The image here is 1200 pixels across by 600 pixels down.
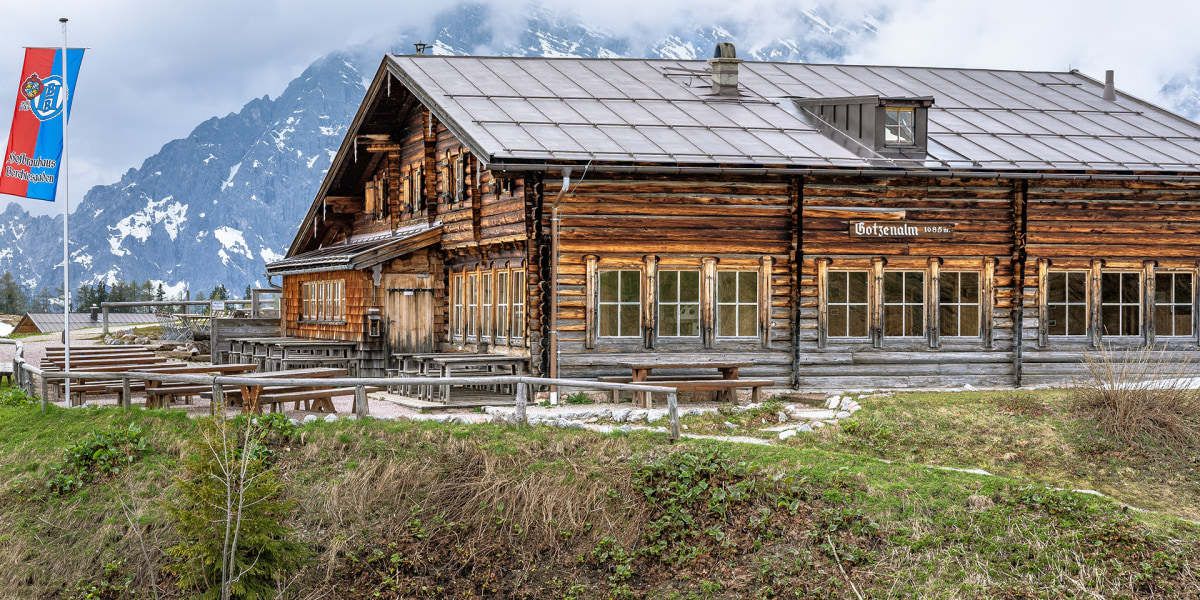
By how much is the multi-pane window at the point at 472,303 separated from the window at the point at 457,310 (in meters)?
0.39

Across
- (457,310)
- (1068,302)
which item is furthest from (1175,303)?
(457,310)

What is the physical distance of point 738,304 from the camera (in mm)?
18844

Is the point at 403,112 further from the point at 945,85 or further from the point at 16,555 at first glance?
the point at 16,555

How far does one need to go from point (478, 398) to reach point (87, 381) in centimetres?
611

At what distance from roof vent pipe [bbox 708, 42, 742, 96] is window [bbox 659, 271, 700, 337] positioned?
532 centimetres

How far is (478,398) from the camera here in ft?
59.3

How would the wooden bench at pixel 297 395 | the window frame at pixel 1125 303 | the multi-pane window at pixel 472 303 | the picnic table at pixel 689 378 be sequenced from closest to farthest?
the wooden bench at pixel 297 395
the picnic table at pixel 689 378
the window frame at pixel 1125 303
the multi-pane window at pixel 472 303

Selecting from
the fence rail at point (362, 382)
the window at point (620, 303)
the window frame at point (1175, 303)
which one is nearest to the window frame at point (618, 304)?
the window at point (620, 303)

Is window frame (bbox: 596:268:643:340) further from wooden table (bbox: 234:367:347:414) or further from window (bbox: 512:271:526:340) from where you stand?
A: wooden table (bbox: 234:367:347:414)

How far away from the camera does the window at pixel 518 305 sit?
1928 cm

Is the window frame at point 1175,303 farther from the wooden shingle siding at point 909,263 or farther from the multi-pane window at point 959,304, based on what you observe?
the multi-pane window at point 959,304

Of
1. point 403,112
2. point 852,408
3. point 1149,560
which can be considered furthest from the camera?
point 403,112

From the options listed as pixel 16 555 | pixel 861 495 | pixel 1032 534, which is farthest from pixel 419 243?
pixel 1032 534

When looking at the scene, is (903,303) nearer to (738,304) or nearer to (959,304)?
(959,304)
